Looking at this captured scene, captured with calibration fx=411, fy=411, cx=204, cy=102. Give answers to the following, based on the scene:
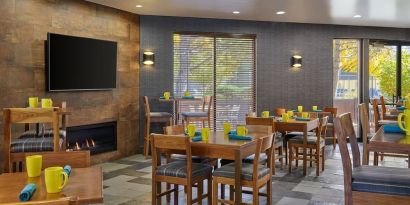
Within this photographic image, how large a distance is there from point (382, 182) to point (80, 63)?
4891 mm

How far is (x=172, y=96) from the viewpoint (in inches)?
310

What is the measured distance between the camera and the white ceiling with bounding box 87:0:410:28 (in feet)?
21.5

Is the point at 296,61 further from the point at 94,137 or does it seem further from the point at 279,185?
the point at 94,137

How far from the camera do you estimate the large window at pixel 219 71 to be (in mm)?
8148

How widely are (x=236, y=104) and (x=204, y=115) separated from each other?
133 cm

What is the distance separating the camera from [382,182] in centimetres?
254

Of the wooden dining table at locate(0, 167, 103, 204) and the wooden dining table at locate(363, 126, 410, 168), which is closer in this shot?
the wooden dining table at locate(0, 167, 103, 204)

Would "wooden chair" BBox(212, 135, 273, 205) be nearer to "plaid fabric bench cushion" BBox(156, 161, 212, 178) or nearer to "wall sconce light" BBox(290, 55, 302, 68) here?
"plaid fabric bench cushion" BBox(156, 161, 212, 178)

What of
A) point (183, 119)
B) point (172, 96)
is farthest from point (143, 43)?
Answer: point (183, 119)

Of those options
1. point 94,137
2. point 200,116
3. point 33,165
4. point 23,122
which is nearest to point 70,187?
point 33,165

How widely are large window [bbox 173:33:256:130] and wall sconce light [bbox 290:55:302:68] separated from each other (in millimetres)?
866

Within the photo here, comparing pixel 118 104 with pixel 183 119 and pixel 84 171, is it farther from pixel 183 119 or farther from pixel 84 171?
pixel 84 171

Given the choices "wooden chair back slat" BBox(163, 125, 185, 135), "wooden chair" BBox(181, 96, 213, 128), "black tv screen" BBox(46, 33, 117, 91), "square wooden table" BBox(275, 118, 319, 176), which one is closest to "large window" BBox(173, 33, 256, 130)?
"wooden chair" BBox(181, 96, 213, 128)

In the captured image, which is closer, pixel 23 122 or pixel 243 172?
pixel 243 172
